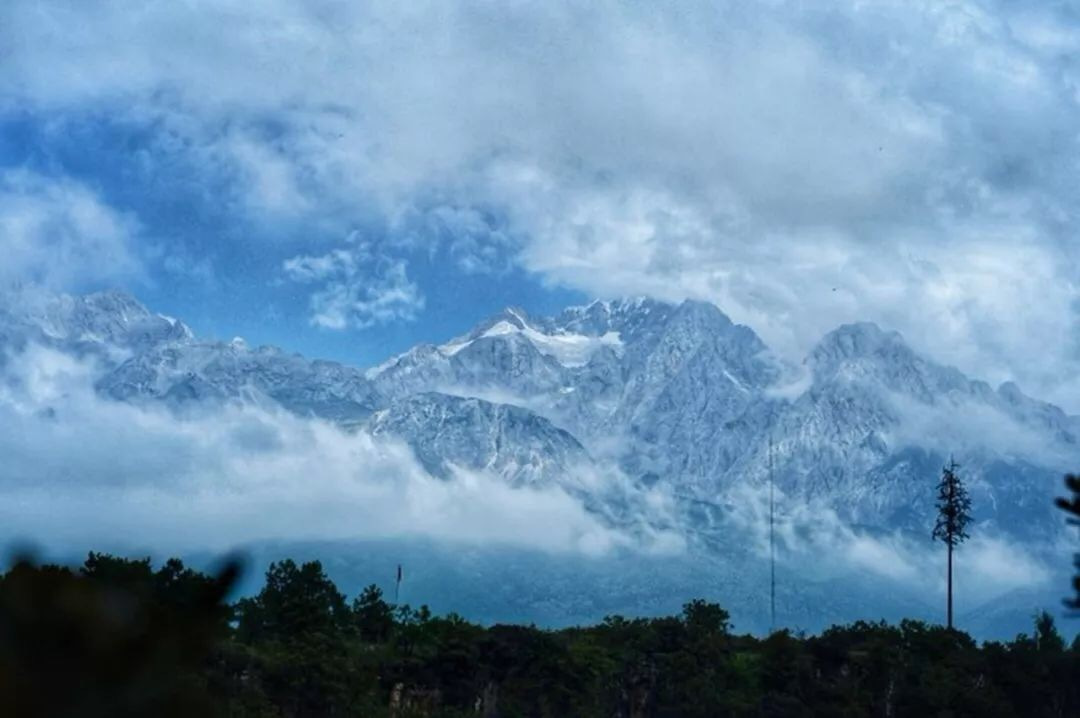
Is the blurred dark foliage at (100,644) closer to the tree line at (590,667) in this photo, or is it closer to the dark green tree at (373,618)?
the tree line at (590,667)

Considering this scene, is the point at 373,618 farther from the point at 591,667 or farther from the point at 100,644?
the point at 100,644

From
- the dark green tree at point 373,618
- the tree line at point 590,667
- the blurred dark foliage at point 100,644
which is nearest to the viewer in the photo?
the blurred dark foliage at point 100,644

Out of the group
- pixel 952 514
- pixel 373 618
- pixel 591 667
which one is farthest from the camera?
pixel 952 514

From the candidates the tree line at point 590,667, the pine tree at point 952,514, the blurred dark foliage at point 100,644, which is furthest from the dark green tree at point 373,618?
the blurred dark foliage at point 100,644

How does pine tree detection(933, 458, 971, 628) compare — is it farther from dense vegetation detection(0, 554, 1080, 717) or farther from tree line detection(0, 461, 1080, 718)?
tree line detection(0, 461, 1080, 718)

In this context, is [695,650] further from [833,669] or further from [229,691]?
[229,691]

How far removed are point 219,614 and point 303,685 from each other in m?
56.3

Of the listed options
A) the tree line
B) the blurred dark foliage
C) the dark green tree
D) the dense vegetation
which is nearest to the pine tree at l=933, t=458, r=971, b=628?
the dense vegetation

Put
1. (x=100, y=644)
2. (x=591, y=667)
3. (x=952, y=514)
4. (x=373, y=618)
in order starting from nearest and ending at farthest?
(x=100, y=644), (x=591, y=667), (x=373, y=618), (x=952, y=514)

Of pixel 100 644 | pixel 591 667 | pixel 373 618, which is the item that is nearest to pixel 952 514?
pixel 591 667

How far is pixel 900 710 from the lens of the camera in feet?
239

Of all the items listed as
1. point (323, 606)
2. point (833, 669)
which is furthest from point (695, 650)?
point (323, 606)

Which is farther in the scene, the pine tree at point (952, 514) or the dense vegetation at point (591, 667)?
the pine tree at point (952, 514)

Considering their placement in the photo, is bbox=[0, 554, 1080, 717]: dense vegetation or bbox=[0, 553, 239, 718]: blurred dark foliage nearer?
bbox=[0, 553, 239, 718]: blurred dark foliage
